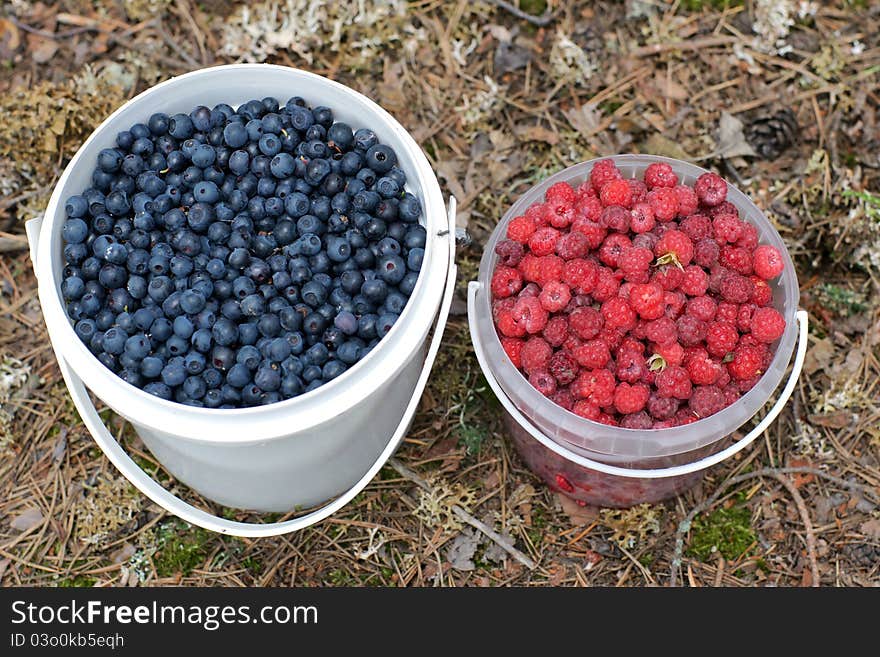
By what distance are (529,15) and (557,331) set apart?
1584 millimetres

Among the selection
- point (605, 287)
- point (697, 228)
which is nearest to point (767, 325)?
point (697, 228)

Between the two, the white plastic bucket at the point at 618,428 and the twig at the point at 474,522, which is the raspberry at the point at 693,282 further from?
the twig at the point at 474,522

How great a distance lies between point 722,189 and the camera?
2.45 metres

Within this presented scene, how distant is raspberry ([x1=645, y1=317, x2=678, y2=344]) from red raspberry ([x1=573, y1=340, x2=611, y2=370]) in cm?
12

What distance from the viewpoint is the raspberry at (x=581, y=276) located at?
230 centimetres

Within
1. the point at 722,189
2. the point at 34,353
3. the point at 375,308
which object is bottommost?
A: the point at 34,353

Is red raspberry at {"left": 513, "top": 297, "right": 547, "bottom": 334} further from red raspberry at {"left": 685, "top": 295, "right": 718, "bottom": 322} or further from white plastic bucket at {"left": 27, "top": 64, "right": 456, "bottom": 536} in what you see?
red raspberry at {"left": 685, "top": 295, "right": 718, "bottom": 322}

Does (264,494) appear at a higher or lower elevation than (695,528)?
higher

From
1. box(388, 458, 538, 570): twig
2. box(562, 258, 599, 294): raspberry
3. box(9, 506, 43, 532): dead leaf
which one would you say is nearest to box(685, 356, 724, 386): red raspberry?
box(562, 258, 599, 294): raspberry

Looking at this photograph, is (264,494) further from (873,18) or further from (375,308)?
(873,18)

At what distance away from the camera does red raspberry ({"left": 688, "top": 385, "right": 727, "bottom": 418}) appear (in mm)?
2240

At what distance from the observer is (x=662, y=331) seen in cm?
223

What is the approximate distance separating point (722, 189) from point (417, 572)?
4.63ft

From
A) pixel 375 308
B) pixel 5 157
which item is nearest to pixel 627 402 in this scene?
pixel 375 308
